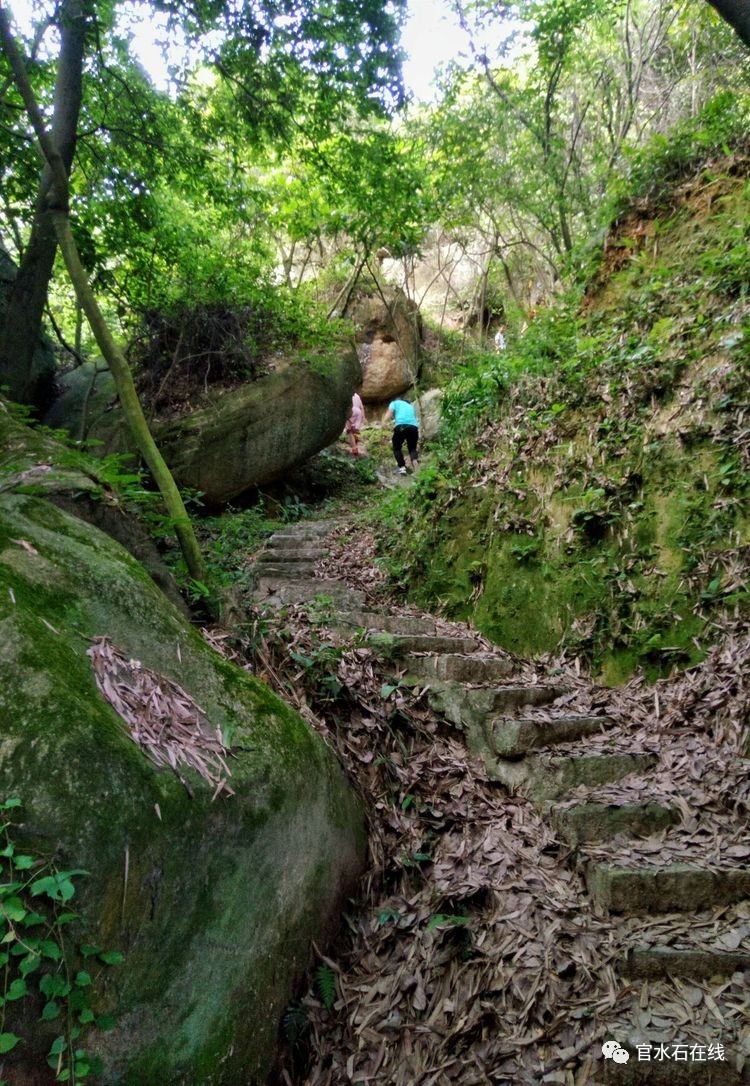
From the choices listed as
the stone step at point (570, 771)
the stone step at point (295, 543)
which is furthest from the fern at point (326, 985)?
the stone step at point (295, 543)

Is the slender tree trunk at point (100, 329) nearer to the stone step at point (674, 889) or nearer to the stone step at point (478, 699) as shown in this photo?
the stone step at point (478, 699)

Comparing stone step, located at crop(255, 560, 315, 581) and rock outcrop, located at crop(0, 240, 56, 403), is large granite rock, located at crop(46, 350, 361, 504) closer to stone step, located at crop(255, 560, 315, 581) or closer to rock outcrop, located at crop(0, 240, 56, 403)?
rock outcrop, located at crop(0, 240, 56, 403)

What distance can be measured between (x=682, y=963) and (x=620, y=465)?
3372mm

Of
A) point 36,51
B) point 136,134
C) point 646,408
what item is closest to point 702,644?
point 646,408

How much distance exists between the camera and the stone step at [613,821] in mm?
2883

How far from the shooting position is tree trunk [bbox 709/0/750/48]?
3.42m

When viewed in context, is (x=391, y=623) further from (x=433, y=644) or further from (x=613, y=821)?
(x=613, y=821)

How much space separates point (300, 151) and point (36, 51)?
310 cm

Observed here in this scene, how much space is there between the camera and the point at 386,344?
18.8 m

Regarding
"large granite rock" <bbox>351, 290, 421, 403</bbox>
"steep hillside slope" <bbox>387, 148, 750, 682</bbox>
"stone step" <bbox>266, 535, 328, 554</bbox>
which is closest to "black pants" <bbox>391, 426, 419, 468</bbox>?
"stone step" <bbox>266, 535, 328, 554</bbox>

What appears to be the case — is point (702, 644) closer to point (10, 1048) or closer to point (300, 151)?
point (10, 1048)

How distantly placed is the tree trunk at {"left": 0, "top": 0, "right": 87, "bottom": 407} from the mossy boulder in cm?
494

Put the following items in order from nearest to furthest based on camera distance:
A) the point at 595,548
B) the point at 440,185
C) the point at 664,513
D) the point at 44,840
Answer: the point at 44,840
the point at 664,513
the point at 595,548
the point at 440,185

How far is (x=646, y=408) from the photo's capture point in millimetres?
4805
